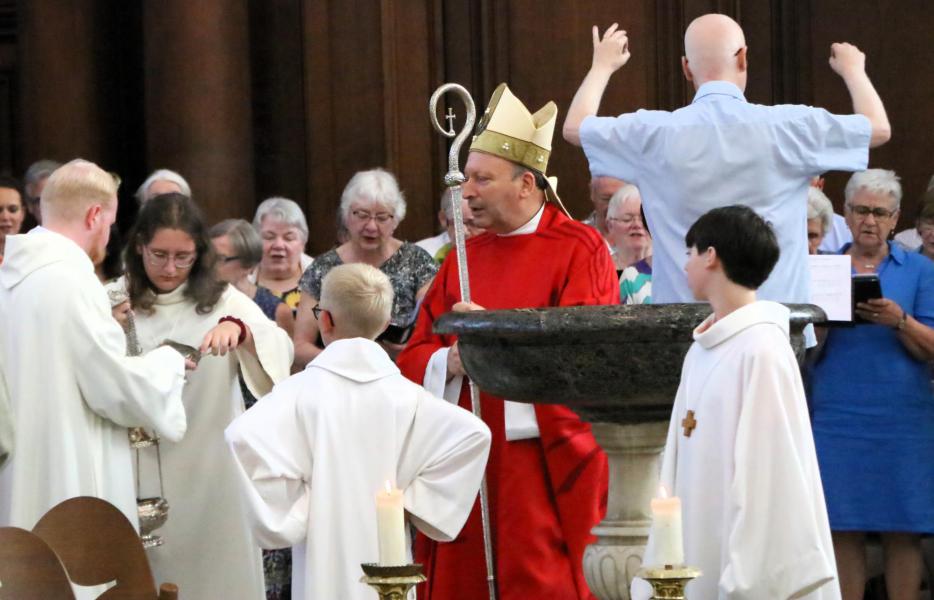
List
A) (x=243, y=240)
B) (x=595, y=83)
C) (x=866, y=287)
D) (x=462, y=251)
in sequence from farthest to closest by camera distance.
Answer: (x=243, y=240), (x=866, y=287), (x=462, y=251), (x=595, y=83)

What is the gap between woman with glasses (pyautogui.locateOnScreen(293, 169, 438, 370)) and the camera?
773 cm

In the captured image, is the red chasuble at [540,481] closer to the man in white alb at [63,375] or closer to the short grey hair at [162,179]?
the man in white alb at [63,375]

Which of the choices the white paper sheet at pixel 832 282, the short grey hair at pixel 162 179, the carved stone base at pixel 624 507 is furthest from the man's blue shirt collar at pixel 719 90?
the short grey hair at pixel 162 179

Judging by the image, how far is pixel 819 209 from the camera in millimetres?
7469

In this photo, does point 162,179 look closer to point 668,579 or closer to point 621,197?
point 621,197

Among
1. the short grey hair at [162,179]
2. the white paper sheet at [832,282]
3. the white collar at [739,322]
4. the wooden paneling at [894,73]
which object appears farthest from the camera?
the wooden paneling at [894,73]

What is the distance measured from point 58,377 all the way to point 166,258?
0.74 metres

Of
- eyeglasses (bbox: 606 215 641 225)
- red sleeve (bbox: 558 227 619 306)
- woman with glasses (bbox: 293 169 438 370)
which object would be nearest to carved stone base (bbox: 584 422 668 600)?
red sleeve (bbox: 558 227 619 306)

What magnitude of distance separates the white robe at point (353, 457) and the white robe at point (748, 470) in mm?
772

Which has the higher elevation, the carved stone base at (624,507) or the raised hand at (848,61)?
the raised hand at (848,61)

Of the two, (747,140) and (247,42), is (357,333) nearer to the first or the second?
(747,140)

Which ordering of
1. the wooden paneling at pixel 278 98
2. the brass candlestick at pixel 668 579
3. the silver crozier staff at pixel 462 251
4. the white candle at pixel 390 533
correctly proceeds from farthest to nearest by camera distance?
the wooden paneling at pixel 278 98, the silver crozier staff at pixel 462 251, the white candle at pixel 390 533, the brass candlestick at pixel 668 579

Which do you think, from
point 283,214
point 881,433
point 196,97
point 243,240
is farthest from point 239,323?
point 196,97

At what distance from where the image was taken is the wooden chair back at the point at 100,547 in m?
4.68
